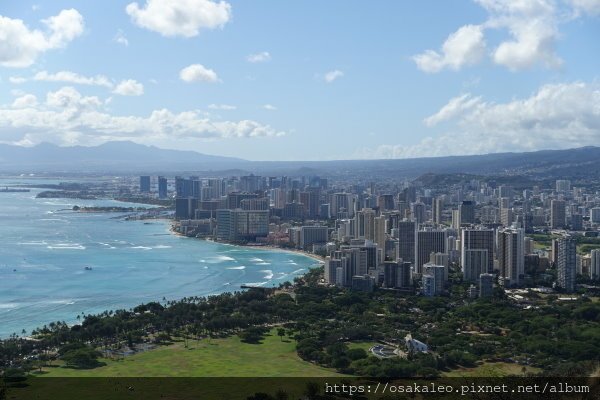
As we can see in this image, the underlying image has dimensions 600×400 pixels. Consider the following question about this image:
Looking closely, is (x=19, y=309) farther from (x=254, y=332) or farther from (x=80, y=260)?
(x=80, y=260)

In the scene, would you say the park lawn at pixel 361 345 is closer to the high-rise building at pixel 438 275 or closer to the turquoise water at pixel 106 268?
the high-rise building at pixel 438 275

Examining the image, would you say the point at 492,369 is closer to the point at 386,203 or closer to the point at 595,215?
the point at 386,203

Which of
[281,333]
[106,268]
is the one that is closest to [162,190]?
[106,268]

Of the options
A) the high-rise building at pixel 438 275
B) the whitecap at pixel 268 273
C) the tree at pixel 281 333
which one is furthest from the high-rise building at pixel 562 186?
the tree at pixel 281 333

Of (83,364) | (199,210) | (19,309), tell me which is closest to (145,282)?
(19,309)

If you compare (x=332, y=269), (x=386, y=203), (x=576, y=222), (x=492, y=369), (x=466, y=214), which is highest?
(x=386, y=203)

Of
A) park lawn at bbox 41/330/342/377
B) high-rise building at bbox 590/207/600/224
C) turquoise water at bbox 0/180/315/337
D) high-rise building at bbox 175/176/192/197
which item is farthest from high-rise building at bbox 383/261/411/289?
high-rise building at bbox 175/176/192/197
